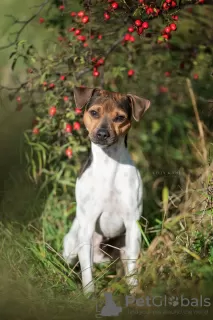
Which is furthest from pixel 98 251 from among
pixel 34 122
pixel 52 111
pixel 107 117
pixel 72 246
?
pixel 34 122

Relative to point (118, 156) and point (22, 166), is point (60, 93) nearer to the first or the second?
point (22, 166)

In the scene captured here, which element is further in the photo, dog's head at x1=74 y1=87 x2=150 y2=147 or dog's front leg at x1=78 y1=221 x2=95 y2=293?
dog's front leg at x1=78 y1=221 x2=95 y2=293

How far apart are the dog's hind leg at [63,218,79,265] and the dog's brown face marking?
102 cm

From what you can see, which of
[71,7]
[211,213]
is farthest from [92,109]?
[71,7]

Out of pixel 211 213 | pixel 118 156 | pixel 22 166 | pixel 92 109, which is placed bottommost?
pixel 22 166

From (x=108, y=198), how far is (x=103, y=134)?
60 cm

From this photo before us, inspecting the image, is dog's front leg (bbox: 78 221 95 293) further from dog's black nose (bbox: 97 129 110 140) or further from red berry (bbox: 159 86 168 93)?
red berry (bbox: 159 86 168 93)

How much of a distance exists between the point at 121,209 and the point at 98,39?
2.04m

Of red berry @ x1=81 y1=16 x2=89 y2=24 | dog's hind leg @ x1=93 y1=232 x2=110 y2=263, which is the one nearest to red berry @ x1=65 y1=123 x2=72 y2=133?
red berry @ x1=81 y1=16 x2=89 y2=24

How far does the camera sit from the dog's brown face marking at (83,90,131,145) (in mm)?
5176

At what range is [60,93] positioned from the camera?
6668 millimetres

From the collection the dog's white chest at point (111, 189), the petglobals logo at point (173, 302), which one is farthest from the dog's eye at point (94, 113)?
the petglobals logo at point (173, 302)

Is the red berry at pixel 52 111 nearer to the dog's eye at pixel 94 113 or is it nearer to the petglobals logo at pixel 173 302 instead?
the dog's eye at pixel 94 113

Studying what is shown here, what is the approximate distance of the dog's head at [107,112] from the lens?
17.0 ft
